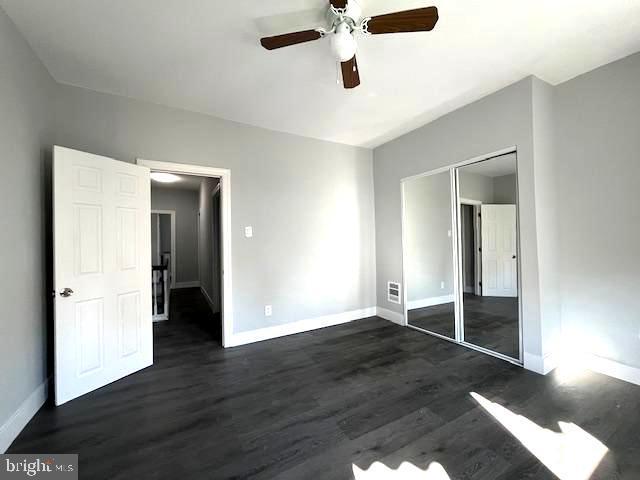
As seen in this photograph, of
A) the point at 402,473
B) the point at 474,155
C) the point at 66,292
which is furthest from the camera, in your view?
the point at 474,155

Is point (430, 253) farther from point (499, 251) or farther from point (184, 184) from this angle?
point (184, 184)

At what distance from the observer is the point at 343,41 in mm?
1668

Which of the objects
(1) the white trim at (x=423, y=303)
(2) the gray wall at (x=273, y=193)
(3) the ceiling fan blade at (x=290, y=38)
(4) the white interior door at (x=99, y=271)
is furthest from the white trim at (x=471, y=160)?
(4) the white interior door at (x=99, y=271)

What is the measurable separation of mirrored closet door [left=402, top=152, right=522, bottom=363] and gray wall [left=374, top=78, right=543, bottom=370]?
0.12 metres

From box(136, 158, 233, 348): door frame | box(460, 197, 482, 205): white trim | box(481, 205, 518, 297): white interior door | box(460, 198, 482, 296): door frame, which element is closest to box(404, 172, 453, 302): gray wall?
box(460, 197, 482, 205): white trim

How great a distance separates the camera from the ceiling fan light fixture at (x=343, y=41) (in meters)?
1.67

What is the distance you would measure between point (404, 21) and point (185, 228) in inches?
301

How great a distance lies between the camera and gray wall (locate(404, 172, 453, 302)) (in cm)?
335

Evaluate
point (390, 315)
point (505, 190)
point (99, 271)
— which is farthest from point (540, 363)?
point (99, 271)

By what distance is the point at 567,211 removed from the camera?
2.62 m

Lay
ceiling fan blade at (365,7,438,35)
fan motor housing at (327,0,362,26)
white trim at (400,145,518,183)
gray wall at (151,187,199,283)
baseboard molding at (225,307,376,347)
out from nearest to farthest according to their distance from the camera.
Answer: ceiling fan blade at (365,7,438,35), fan motor housing at (327,0,362,26), white trim at (400,145,518,183), baseboard molding at (225,307,376,347), gray wall at (151,187,199,283)

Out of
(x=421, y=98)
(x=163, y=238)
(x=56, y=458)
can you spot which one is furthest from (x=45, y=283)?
(x=163, y=238)

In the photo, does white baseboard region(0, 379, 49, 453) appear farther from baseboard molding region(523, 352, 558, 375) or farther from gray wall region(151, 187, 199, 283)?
gray wall region(151, 187, 199, 283)

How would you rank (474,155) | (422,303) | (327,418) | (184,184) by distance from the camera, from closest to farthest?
(327,418) → (474,155) → (422,303) → (184,184)
